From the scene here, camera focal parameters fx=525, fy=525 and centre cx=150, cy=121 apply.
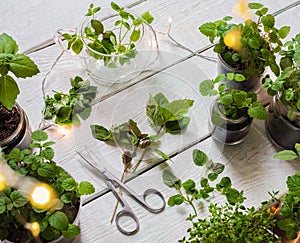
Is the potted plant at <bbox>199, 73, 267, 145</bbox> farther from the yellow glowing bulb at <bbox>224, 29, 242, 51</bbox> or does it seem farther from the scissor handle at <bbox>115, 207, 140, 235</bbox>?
the scissor handle at <bbox>115, 207, 140, 235</bbox>

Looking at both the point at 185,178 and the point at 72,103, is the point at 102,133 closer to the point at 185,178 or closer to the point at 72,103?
the point at 72,103

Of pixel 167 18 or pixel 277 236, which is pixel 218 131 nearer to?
pixel 277 236

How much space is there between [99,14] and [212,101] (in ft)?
1.07

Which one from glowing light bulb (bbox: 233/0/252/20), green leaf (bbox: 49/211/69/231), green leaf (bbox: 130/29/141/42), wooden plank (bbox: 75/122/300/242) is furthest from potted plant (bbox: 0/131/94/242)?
glowing light bulb (bbox: 233/0/252/20)

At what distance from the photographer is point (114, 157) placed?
1.04 m

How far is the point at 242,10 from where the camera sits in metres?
1.25

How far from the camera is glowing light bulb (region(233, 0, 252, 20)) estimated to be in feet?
4.07

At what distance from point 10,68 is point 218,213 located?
457mm

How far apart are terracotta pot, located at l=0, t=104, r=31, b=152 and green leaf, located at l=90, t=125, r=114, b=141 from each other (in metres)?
0.13

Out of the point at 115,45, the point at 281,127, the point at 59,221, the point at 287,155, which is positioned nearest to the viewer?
the point at 59,221

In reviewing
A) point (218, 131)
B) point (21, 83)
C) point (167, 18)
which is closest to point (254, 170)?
point (218, 131)

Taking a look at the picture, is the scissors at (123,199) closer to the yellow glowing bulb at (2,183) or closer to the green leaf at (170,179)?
the green leaf at (170,179)

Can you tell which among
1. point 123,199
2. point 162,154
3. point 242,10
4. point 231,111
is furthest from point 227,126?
point 242,10

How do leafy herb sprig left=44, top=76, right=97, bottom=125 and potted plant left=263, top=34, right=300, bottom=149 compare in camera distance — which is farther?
leafy herb sprig left=44, top=76, right=97, bottom=125
